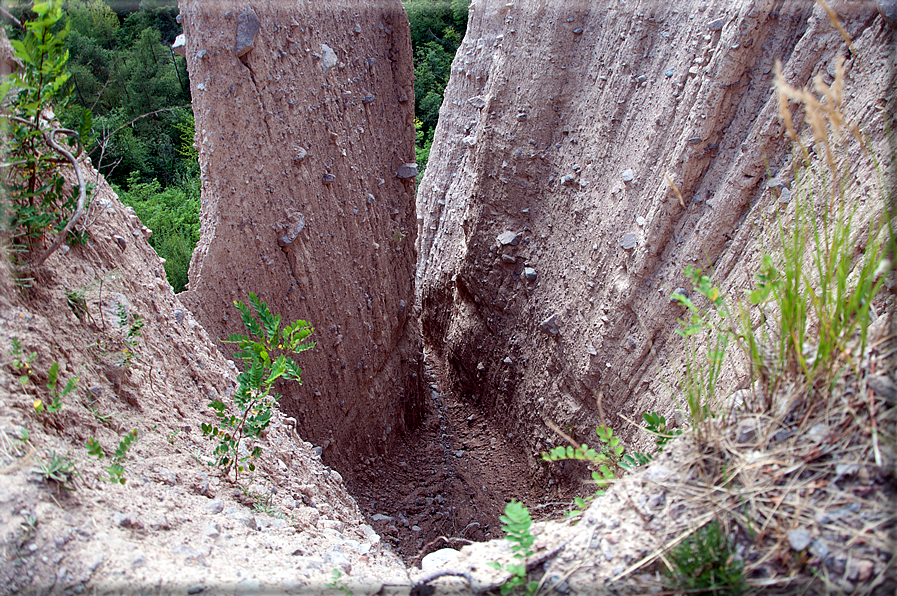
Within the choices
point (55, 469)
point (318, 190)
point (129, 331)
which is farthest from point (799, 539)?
point (318, 190)

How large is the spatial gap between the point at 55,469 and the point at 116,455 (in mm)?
308

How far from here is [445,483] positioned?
462cm

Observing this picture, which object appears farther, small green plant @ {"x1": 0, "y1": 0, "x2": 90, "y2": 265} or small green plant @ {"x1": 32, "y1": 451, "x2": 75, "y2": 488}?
small green plant @ {"x1": 0, "y1": 0, "x2": 90, "y2": 265}

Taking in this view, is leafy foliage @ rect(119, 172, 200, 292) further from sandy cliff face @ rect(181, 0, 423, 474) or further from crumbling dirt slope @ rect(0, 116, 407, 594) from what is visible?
crumbling dirt slope @ rect(0, 116, 407, 594)

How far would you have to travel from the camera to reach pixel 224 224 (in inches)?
135

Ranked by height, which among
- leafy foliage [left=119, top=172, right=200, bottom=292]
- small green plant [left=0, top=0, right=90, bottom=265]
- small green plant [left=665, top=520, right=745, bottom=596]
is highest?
small green plant [left=0, top=0, right=90, bottom=265]

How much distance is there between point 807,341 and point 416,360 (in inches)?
150

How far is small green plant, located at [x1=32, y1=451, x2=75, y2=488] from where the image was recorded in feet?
4.62

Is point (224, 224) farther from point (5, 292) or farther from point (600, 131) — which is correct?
point (600, 131)

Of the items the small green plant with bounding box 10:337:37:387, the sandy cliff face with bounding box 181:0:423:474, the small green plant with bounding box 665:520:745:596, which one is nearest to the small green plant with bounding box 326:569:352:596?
the small green plant with bounding box 665:520:745:596

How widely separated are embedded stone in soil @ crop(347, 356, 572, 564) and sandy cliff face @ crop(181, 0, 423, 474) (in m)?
0.32

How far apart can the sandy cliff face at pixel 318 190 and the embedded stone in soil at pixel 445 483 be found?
32 centimetres

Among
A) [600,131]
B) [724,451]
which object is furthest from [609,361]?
[724,451]

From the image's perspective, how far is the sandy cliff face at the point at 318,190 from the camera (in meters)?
3.36
